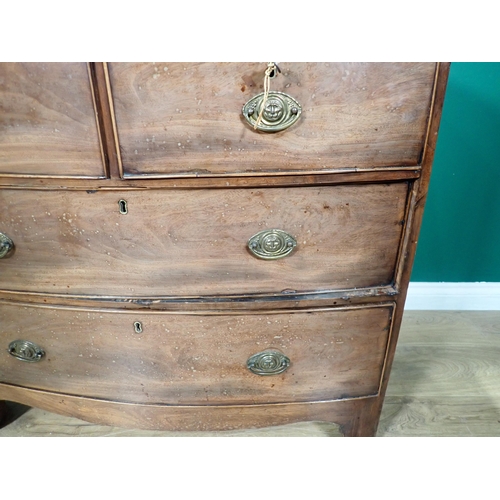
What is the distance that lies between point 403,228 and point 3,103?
668 millimetres

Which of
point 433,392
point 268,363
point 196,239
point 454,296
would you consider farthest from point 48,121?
point 454,296

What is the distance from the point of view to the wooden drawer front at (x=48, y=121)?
2.03 feet

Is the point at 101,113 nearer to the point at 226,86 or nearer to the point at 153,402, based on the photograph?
the point at 226,86

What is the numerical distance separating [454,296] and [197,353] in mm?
1069

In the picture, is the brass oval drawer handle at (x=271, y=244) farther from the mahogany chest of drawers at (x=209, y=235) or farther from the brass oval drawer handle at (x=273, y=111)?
the brass oval drawer handle at (x=273, y=111)

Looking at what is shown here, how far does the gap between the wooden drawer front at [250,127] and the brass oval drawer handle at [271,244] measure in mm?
115

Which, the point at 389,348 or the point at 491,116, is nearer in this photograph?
the point at 389,348

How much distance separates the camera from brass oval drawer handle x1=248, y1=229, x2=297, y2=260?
2.45ft

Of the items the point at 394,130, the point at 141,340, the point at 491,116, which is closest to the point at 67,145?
the point at 141,340

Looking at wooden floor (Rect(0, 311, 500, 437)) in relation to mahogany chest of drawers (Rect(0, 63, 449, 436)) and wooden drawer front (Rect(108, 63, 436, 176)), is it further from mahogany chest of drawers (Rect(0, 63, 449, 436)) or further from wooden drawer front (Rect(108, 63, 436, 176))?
wooden drawer front (Rect(108, 63, 436, 176))

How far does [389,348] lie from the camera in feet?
2.85

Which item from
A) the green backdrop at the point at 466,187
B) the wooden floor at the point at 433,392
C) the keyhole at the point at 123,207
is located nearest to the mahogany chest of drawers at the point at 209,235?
the keyhole at the point at 123,207

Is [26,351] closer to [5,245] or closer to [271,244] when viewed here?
[5,245]

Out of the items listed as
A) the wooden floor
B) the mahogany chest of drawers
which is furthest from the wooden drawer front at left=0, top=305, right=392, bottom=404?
Result: the wooden floor
